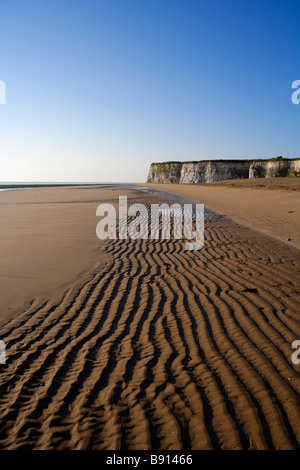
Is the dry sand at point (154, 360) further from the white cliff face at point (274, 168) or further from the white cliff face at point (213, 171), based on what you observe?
the white cliff face at point (213, 171)

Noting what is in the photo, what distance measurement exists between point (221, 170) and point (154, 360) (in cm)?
6283

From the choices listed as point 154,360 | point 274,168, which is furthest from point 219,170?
point 154,360

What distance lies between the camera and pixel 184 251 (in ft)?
26.0

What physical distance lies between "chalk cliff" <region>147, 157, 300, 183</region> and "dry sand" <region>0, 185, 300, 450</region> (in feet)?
143

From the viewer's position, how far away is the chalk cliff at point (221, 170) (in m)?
50.8

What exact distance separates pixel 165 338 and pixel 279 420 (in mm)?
1624

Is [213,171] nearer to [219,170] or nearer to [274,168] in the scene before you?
[219,170]

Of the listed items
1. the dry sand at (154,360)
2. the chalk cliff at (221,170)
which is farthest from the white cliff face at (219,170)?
the dry sand at (154,360)

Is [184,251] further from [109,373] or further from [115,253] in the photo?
[109,373]

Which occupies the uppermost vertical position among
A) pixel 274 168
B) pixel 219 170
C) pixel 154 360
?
pixel 219 170

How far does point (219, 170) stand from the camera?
2441 inches
